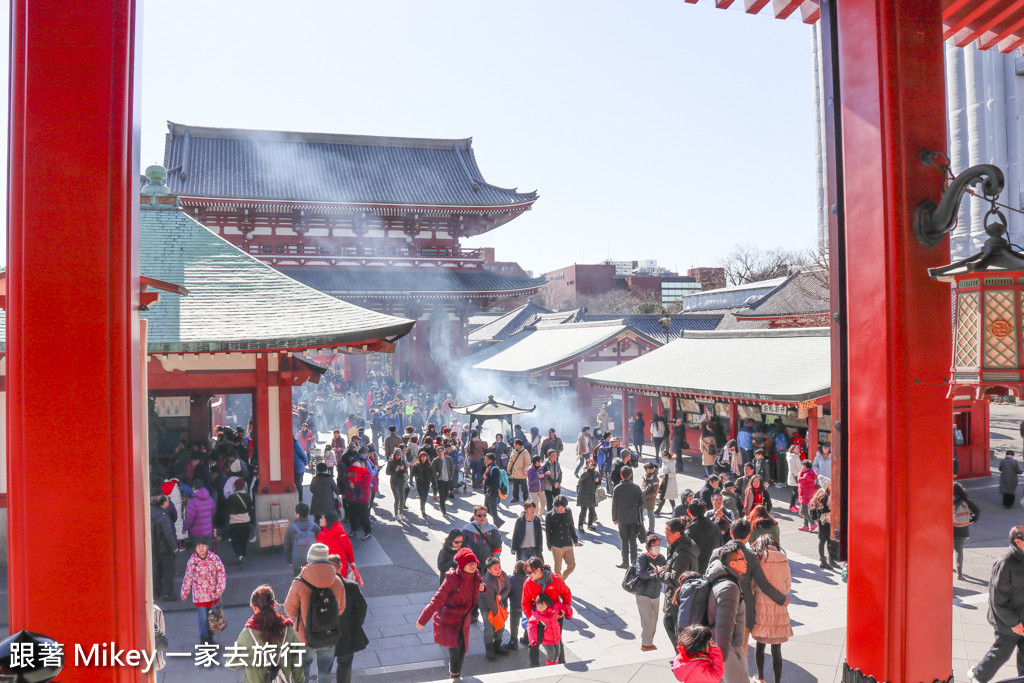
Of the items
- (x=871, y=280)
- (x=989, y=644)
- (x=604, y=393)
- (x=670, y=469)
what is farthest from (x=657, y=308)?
(x=871, y=280)

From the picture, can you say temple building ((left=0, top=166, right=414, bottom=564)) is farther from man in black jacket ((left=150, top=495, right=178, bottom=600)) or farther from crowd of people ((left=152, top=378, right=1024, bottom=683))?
man in black jacket ((left=150, top=495, right=178, bottom=600))

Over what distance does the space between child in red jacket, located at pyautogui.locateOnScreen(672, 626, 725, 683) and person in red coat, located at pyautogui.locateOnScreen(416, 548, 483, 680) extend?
2.35m

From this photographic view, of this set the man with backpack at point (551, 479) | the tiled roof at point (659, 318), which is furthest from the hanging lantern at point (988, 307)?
the tiled roof at point (659, 318)

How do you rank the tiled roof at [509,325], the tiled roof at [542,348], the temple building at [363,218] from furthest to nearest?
1. the tiled roof at [509,325]
2. the temple building at [363,218]
3. the tiled roof at [542,348]

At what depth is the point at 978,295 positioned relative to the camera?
9.43 ft

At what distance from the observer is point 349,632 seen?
5523 mm

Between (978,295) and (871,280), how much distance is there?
50cm

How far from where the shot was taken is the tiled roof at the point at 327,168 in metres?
29.3

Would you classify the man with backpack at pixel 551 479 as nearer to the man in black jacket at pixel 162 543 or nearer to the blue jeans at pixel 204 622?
the man in black jacket at pixel 162 543

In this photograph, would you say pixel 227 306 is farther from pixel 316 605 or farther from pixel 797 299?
pixel 797 299

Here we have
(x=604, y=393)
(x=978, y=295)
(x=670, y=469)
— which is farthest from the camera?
(x=604, y=393)

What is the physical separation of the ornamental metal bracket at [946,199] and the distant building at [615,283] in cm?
6254

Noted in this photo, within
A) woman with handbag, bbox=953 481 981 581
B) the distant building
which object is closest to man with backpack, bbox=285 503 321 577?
woman with handbag, bbox=953 481 981 581

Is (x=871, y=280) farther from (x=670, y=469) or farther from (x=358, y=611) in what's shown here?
(x=670, y=469)
